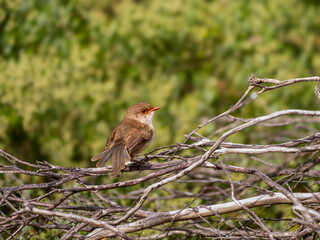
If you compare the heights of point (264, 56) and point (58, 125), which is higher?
point (264, 56)

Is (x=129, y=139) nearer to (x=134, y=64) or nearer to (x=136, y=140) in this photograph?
(x=136, y=140)

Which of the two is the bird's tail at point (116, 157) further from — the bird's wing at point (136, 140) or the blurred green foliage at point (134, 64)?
the blurred green foliage at point (134, 64)

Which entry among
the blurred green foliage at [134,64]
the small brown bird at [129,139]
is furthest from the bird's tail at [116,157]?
the blurred green foliage at [134,64]

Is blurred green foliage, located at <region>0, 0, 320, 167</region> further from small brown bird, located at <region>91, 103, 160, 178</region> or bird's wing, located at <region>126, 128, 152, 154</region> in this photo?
bird's wing, located at <region>126, 128, 152, 154</region>

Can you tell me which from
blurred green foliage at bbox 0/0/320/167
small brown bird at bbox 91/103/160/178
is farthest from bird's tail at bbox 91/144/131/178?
blurred green foliage at bbox 0/0/320/167

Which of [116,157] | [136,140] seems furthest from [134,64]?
[116,157]

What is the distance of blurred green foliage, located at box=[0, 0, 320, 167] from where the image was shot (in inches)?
294

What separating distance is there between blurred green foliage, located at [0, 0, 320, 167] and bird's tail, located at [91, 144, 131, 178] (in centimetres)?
281

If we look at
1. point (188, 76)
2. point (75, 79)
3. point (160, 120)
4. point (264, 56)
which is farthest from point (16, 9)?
point (264, 56)

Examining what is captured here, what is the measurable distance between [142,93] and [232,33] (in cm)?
228

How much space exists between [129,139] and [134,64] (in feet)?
13.7

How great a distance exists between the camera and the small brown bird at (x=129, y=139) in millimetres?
4281

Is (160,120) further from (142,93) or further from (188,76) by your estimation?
(188,76)

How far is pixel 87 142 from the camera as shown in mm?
7719
